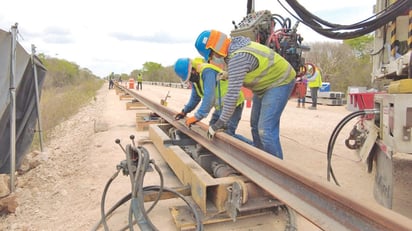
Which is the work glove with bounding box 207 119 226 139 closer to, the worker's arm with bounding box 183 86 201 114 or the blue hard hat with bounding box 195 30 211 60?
the blue hard hat with bounding box 195 30 211 60

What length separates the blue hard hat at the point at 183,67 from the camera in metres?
4.66

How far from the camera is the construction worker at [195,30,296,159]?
3.44 metres

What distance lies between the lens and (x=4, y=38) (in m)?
4.38

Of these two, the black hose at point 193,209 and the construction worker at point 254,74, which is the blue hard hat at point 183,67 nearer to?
the construction worker at point 254,74

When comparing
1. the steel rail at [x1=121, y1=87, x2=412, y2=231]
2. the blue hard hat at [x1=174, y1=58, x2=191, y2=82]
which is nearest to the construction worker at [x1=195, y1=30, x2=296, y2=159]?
the steel rail at [x1=121, y1=87, x2=412, y2=231]

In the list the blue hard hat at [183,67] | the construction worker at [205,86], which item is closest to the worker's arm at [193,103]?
the construction worker at [205,86]

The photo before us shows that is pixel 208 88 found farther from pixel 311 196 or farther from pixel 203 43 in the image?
Result: pixel 311 196

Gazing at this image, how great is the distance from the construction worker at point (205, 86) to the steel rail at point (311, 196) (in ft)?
3.23

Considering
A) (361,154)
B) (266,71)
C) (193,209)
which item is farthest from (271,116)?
(193,209)

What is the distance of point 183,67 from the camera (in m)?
4.69

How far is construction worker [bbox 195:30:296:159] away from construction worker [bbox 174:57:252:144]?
12.3 inches

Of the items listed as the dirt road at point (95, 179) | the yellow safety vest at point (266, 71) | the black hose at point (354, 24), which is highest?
the black hose at point (354, 24)

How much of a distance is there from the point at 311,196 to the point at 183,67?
2.94 m

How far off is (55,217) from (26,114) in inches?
105
